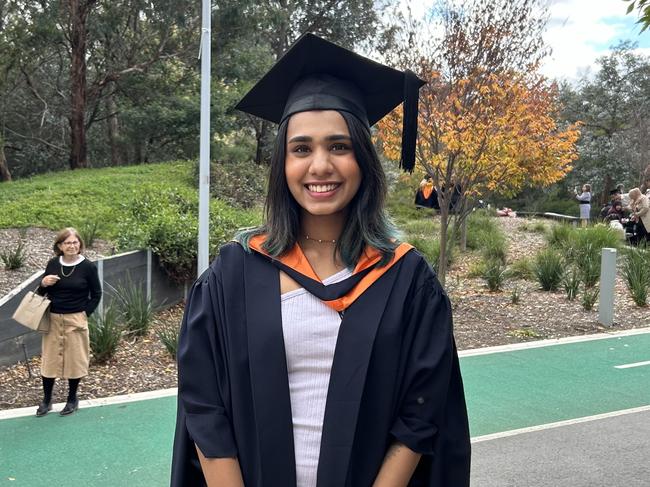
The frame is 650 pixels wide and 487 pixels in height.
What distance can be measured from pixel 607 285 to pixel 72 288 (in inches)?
263

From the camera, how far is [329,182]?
1949 mm

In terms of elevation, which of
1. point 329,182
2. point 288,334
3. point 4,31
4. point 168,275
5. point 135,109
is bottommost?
point 168,275

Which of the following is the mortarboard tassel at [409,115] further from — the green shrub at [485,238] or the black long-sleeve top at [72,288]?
the green shrub at [485,238]

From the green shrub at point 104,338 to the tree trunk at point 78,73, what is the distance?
48.1 feet

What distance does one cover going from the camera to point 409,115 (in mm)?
2270

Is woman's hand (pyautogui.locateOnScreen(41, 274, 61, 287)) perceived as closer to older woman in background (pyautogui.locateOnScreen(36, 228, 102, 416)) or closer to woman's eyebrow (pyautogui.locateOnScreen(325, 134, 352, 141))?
older woman in background (pyautogui.locateOnScreen(36, 228, 102, 416))

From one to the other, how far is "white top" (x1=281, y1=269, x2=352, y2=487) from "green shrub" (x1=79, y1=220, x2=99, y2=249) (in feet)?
30.1

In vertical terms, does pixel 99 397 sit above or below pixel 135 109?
below

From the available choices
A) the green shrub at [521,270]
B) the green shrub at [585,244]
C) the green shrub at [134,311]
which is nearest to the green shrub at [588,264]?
the green shrub at [585,244]

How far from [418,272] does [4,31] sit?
21.9 m

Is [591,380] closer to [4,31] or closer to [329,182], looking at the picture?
[329,182]

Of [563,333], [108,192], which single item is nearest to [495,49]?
[563,333]

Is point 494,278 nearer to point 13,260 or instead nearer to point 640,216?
point 640,216

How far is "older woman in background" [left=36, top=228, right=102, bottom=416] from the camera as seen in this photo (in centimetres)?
540
